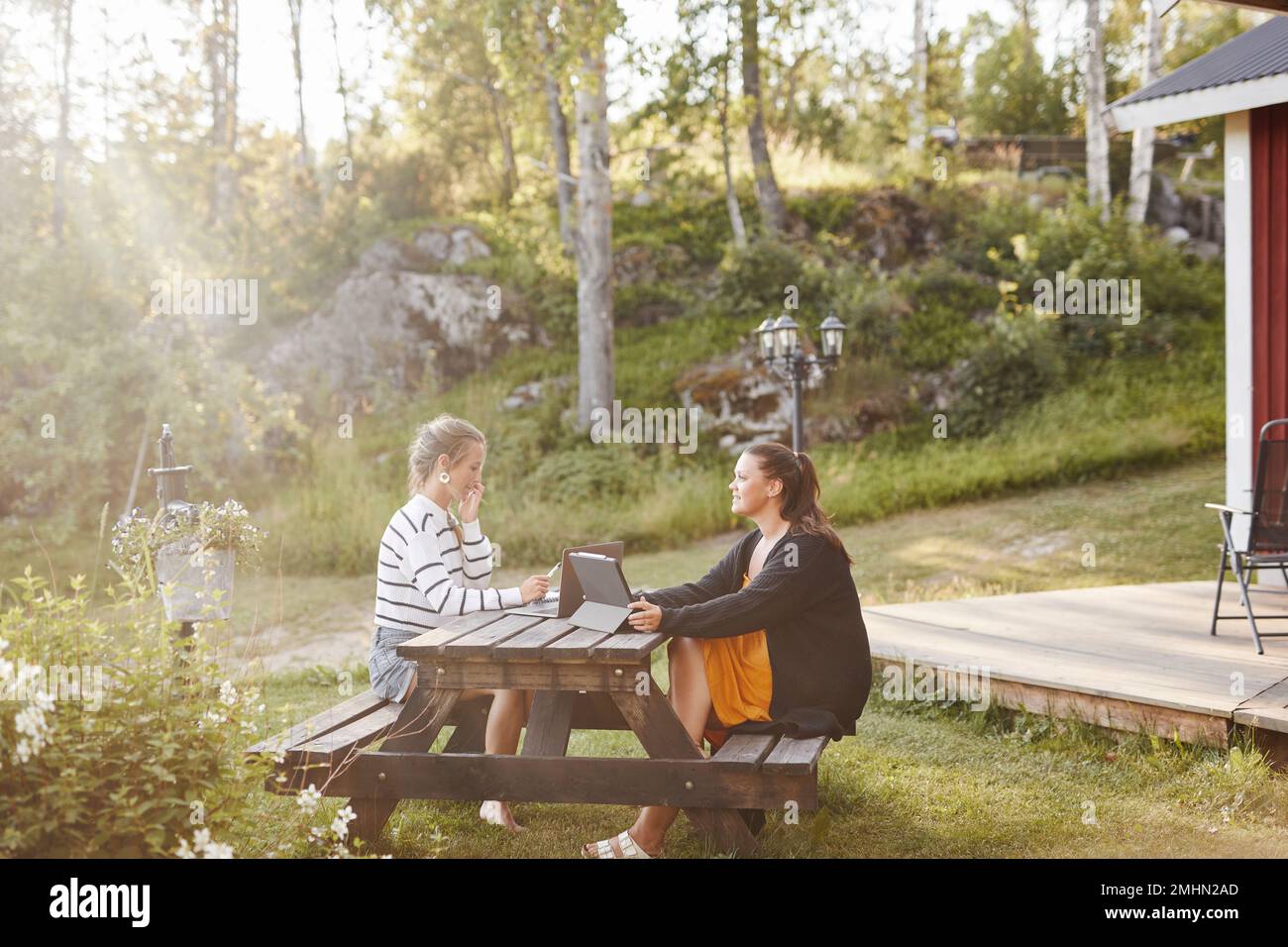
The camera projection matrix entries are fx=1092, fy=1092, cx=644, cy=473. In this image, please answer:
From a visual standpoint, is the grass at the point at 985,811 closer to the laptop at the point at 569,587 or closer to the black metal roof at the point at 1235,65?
the laptop at the point at 569,587

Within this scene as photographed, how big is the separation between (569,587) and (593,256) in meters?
10.1

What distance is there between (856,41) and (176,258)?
533 inches

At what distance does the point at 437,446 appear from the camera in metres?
4.21

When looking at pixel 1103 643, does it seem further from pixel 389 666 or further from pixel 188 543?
pixel 188 543

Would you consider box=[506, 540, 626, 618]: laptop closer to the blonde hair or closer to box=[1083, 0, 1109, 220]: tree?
the blonde hair

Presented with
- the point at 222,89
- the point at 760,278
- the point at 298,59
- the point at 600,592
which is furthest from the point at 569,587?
the point at 298,59

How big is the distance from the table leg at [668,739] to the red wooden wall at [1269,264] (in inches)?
204

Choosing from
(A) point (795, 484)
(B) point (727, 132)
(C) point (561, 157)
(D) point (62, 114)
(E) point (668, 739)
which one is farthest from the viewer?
(B) point (727, 132)

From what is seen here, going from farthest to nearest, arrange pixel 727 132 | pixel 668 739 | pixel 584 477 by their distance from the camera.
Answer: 1. pixel 727 132
2. pixel 584 477
3. pixel 668 739

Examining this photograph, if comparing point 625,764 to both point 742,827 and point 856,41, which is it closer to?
point 742,827

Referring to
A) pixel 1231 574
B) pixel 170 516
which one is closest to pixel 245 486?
pixel 170 516

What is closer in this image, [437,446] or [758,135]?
[437,446]

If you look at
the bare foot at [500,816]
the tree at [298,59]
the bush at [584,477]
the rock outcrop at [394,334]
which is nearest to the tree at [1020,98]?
the rock outcrop at [394,334]
